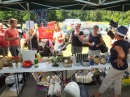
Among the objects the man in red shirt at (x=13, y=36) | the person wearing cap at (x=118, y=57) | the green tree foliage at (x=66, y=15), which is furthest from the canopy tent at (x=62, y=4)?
the green tree foliage at (x=66, y=15)

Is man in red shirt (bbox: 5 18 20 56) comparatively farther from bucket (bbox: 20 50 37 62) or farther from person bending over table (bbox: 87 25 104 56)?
person bending over table (bbox: 87 25 104 56)

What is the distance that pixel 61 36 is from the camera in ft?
15.0

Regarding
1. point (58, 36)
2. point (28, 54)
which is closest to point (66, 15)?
point (58, 36)

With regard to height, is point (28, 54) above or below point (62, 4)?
below

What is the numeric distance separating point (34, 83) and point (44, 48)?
1394 millimetres

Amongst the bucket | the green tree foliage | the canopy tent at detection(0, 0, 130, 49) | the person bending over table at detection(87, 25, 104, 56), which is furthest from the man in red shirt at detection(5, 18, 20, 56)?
the green tree foliage

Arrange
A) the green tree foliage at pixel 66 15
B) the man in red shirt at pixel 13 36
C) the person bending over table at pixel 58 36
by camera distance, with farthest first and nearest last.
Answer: the green tree foliage at pixel 66 15, the person bending over table at pixel 58 36, the man in red shirt at pixel 13 36

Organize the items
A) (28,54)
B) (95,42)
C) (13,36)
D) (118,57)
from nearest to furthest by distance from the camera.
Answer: (118,57)
(28,54)
(95,42)
(13,36)

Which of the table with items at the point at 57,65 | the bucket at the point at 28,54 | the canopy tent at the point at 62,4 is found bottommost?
the table with items at the point at 57,65

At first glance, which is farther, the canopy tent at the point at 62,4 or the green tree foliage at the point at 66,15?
the green tree foliage at the point at 66,15

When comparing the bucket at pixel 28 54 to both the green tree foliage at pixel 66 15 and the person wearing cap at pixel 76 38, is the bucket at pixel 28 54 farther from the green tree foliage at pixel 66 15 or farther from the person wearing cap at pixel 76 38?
the green tree foliage at pixel 66 15

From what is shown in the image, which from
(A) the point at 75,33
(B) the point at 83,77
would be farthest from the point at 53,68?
(A) the point at 75,33

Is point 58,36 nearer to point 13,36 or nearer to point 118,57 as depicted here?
point 13,36

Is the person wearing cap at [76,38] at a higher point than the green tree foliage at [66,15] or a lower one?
lower
